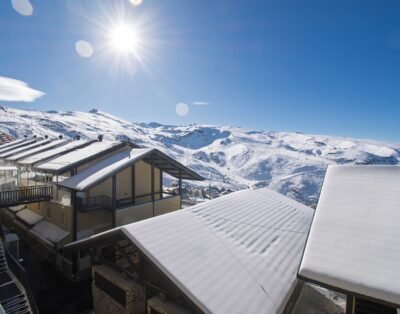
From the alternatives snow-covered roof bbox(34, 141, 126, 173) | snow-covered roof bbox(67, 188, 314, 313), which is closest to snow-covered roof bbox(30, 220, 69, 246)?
snow-covered roof bbox(34, 141, 126, 173)

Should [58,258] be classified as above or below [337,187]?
below

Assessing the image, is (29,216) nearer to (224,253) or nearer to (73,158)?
(73,158)

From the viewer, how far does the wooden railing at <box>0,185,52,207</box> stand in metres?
15.7

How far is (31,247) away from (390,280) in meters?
21.8

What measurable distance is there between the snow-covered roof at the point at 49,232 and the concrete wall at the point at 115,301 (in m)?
6.11

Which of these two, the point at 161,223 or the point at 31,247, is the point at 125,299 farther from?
the point at 31,247

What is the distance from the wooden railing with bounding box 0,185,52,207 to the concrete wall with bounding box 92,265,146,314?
910 centimetres

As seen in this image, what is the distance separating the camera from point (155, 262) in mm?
6691

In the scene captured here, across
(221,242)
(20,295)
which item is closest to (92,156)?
(20,295)

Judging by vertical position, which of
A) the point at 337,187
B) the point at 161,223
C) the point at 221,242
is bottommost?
the point at 221,242

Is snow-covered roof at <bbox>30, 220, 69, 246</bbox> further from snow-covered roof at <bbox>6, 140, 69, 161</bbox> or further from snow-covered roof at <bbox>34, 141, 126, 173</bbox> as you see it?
snow-covered roof at <bbox>6, 140, 69, 161</bbox>

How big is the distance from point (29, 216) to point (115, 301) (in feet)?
46.9

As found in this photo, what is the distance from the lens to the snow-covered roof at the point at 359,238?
5379 mm

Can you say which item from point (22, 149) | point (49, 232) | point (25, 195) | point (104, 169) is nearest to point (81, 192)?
point (104, 169)
